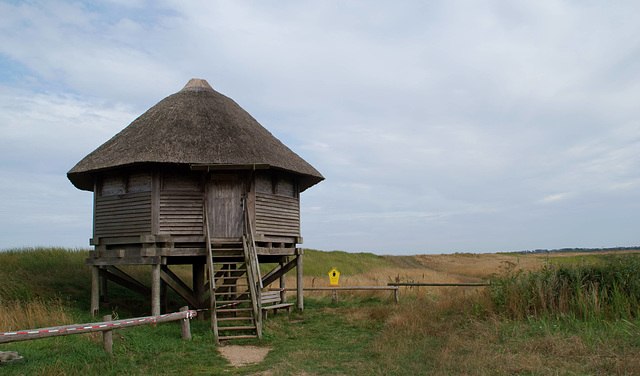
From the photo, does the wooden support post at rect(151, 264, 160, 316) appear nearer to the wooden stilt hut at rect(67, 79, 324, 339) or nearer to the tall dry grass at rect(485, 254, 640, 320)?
the wooden stilt hut at rect(67, 79, 324, 339)

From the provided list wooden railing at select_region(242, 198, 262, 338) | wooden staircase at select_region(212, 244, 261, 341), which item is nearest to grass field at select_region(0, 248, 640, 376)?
wooden staircase at select_region(212, 244, 261, 341)

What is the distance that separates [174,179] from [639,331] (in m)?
11.6

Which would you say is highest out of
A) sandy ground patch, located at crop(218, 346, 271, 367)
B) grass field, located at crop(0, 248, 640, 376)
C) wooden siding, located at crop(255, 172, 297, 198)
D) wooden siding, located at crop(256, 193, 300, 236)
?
wooden siding, located at crop(255, 172, 297, 198)

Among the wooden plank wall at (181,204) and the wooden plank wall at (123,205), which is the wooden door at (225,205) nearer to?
the wooden plank wall at (181,204)

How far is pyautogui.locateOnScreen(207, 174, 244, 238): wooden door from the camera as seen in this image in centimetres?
1474

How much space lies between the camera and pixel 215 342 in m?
11.5

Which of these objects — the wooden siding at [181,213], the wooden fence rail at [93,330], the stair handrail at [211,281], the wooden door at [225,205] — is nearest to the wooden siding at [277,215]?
the wooden door at [225,205]

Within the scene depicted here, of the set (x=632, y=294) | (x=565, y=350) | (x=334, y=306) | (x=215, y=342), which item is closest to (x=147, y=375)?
(x=215, y=342)

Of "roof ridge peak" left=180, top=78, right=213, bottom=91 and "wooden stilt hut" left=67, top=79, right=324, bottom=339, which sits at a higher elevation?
"roof ridge peak" left=180, top=78, right=213, bottom=91

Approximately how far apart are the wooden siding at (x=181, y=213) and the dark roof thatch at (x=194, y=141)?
1.07 metres

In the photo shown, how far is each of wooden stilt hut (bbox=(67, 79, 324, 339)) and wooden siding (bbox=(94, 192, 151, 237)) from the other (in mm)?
29

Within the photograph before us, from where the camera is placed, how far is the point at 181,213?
47.3 feet

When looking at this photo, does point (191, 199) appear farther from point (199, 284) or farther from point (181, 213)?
point (199, 284)

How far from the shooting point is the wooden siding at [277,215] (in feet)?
50.3
